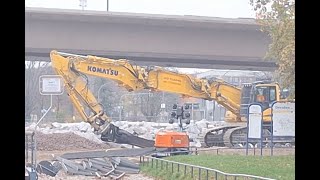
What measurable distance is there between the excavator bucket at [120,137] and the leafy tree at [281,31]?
2.10 feet

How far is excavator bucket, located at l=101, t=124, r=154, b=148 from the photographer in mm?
2645

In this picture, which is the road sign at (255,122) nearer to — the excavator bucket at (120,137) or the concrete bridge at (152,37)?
the concrete bridge at (152,37)

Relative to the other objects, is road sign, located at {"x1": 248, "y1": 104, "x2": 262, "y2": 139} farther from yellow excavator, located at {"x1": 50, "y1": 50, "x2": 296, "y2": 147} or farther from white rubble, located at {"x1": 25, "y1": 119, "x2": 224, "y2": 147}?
white rubble, located at {"x1": 25, "y1": 119, "x2": 224, "y2": 147}

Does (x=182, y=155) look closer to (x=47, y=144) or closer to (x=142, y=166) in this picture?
(x=142, y=166)

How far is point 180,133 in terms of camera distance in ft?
8.80

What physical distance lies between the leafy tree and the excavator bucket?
2.10 feet

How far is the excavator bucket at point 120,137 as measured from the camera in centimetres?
264

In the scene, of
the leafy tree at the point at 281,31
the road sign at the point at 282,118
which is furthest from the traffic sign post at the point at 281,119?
the leafy tree at the point at 281,31

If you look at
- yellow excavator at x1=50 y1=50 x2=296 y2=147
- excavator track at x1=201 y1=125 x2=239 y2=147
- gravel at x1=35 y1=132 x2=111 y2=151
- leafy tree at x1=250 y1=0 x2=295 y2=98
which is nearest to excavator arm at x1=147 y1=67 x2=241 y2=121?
yellow excavator at x1=50 y1=50 x2=296 y2=147

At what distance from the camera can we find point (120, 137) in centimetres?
269

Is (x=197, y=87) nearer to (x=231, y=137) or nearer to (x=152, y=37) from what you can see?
(x=231, y=137)

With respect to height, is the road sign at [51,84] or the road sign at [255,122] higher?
the road sign at [51,84]
